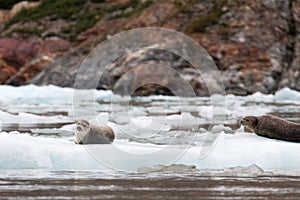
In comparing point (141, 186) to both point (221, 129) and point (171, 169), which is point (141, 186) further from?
point (221, 129)

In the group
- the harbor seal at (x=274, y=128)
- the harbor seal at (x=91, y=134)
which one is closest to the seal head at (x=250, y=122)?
the harbor seal at (x=274, y=128)

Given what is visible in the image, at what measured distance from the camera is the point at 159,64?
27656mm

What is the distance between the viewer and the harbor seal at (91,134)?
8680 mm

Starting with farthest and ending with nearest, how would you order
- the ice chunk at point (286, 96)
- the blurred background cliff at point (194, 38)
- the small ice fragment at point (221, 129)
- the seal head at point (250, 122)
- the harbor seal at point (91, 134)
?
the blurred background cliff at point (194, 38)
the ice chunk at point (286, 96)
the small ice fragment at point (221, 129)
the seal head at point (250, 122)
the harbor seal at point (91, 134)

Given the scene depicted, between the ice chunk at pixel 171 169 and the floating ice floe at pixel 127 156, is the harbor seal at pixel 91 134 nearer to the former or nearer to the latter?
the floating ice floe at pixel 127 156

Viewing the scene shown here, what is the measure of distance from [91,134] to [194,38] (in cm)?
2044

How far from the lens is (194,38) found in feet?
94.8

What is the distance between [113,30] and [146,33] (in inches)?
193

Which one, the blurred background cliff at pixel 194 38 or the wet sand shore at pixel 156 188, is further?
the blurred background cliff at pixel 194 38

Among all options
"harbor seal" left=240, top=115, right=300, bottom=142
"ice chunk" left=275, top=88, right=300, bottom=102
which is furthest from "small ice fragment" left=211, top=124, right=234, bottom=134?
"ice chunk" left=275, top=88, right=300, bottom=102

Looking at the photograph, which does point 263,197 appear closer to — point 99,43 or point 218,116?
point 218,116

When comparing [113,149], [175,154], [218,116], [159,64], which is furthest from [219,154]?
[159,64]

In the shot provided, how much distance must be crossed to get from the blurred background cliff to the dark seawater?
19743mm

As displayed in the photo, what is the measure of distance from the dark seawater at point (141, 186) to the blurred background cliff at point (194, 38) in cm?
1974
